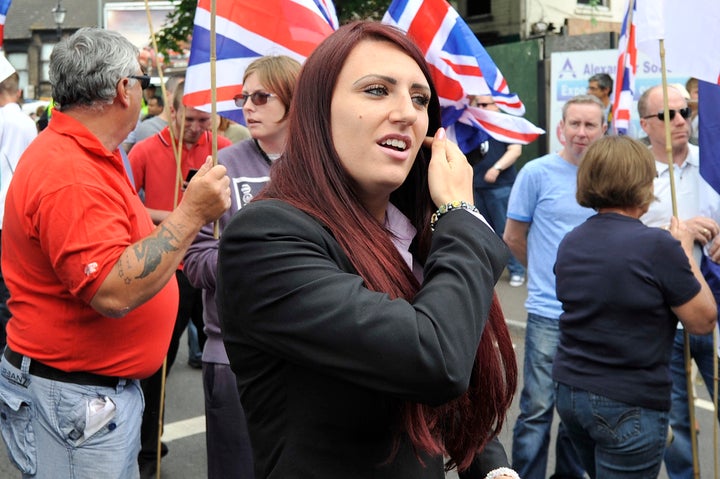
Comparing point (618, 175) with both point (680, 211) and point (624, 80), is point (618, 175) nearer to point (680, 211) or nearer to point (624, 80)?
point (680, 211)

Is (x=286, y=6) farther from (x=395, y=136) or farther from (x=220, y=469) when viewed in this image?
(x=395, y=136)

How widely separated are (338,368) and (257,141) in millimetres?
2305

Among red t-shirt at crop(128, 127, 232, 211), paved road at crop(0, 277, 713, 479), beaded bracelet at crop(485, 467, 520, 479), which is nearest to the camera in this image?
beaded bracelet at crop(485, 467, 520, 479)

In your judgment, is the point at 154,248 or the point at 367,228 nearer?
the point at 367,228

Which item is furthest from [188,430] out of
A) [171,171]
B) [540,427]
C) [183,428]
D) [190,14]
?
[190,14]

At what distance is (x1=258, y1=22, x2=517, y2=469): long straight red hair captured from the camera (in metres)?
1.67

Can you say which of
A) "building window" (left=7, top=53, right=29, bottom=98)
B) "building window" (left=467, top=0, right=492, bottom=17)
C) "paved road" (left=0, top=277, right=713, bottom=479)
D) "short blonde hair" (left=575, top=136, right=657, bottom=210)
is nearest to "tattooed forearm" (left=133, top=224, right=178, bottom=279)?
"short blonde hair" (left=575, top=136, right=657, bottom=210)

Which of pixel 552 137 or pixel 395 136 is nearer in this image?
pixel 395 136

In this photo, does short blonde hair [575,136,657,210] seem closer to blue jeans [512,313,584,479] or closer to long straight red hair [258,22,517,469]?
blue jeans [512,313,584,479]

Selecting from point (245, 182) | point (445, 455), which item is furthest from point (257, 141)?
point (445, 455)

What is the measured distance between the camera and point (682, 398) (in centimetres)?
459

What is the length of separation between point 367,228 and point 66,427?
1.47 metres

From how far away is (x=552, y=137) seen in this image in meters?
11.6

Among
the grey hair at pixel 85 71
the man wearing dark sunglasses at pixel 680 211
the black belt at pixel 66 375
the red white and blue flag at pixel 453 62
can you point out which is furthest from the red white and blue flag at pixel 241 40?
the black belt at pixel 66 375
